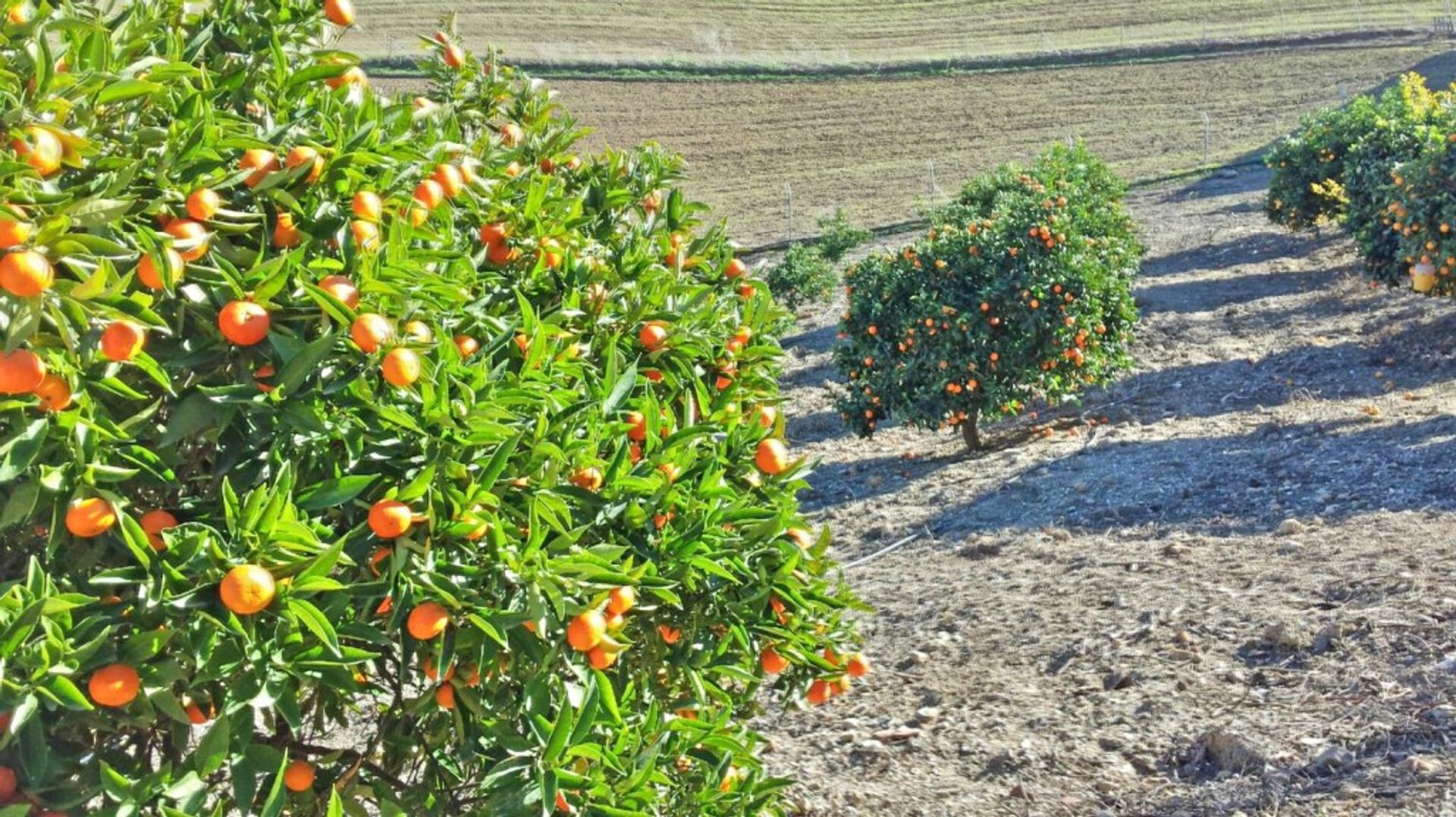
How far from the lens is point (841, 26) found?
131 ft

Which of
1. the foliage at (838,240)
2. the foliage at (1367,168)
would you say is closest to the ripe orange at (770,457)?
the foliage at (1367,168)

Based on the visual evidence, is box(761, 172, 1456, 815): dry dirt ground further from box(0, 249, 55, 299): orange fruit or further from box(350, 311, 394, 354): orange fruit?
box(0, 249, 55, 299): orange fruit

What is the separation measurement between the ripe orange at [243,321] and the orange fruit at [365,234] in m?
0.21

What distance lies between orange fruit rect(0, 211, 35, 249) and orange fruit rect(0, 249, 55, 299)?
0.01 m

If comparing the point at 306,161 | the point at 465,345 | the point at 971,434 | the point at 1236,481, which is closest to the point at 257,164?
the point at 306,161

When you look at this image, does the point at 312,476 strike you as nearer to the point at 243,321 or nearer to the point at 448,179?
the point at 243,321

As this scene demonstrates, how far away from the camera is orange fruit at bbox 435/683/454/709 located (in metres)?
1.91

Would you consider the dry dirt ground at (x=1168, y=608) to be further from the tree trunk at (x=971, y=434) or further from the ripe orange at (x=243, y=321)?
the ripe orange at (x=243, y=321)

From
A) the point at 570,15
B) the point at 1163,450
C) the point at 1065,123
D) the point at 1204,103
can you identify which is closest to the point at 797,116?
the point at 1065,123

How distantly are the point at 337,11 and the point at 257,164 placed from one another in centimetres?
59

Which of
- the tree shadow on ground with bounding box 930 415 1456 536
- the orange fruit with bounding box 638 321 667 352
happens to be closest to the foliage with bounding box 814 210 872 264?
the tree shadow on ground with bounding box 930 415 1456 536

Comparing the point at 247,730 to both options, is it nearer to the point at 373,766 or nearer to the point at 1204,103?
the point at 373,766

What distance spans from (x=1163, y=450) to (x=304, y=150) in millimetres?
5696

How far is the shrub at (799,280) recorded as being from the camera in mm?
14359
